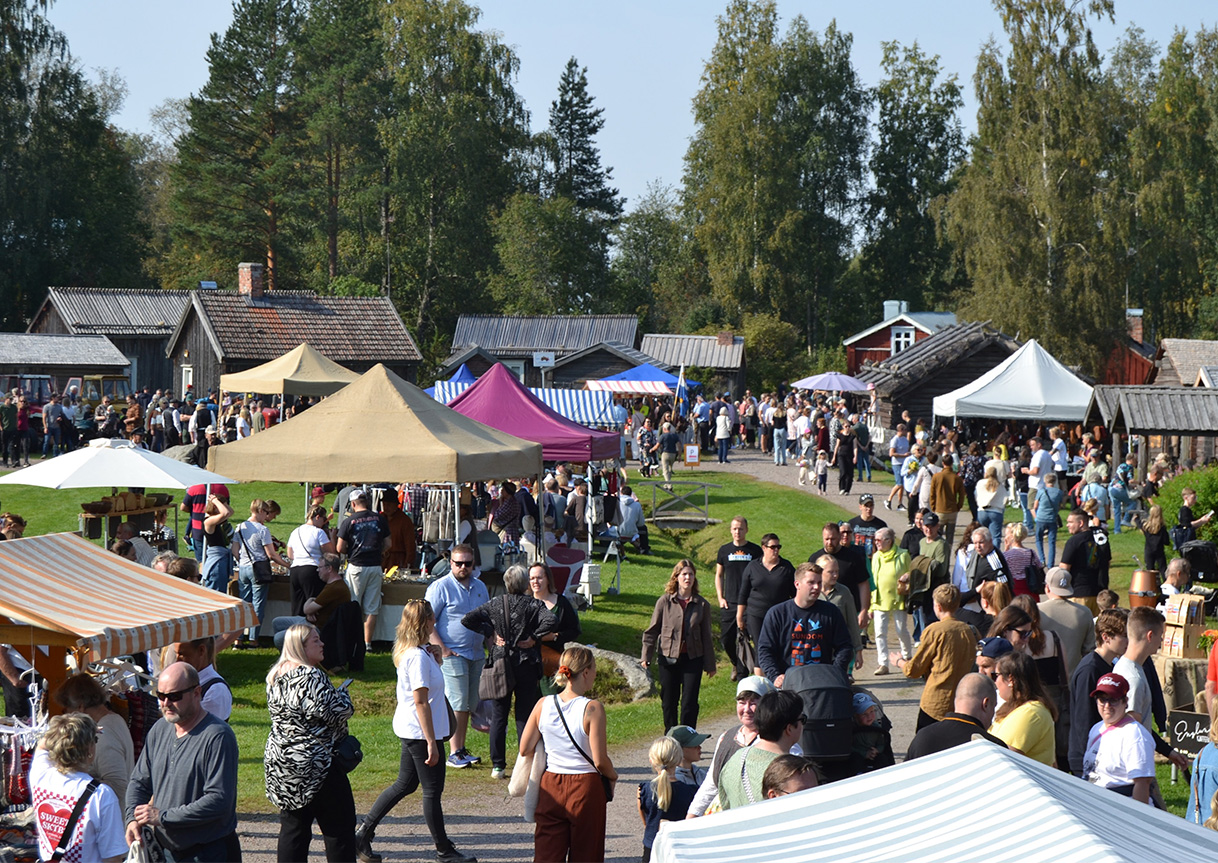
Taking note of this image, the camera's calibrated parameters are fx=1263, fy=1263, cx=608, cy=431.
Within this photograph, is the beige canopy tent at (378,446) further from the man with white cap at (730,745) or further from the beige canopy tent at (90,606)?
the man with white cap at (730,745)

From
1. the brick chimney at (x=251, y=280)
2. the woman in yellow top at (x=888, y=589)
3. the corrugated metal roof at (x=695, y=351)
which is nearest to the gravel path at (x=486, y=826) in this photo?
the woman in yellow top at (x=888, y=589)

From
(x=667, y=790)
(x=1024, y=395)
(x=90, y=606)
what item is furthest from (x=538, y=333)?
(x=667, y=790)

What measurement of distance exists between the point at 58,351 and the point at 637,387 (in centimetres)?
1641

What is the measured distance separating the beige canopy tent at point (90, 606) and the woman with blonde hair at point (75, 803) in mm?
1633

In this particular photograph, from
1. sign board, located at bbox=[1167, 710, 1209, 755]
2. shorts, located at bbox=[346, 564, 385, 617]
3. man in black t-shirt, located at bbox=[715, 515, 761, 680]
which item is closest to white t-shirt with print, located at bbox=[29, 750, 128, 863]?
man in black t-shirt, located at bbox=[715, 515, 761, 680]

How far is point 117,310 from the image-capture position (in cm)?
4359

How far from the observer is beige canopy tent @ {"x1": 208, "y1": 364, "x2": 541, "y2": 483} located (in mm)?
12766

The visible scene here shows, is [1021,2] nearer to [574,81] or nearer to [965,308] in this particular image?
[965,308]

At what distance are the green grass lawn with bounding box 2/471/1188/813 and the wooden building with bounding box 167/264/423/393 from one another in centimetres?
1165

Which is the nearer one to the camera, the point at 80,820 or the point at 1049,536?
the point at 80,820

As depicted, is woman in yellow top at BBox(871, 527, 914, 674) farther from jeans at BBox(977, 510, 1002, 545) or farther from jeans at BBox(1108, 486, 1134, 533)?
jeans at BBox(1108, 486, 1134, 533)

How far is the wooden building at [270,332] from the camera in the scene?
122 ft

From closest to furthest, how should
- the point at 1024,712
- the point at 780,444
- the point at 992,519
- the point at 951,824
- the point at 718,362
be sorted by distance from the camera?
the point at 951,824, the point at 1024,712, the point at 992,519, the point at 780,444, the point at 718,362

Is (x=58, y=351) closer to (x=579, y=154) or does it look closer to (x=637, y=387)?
A: (x=637, y=387)
